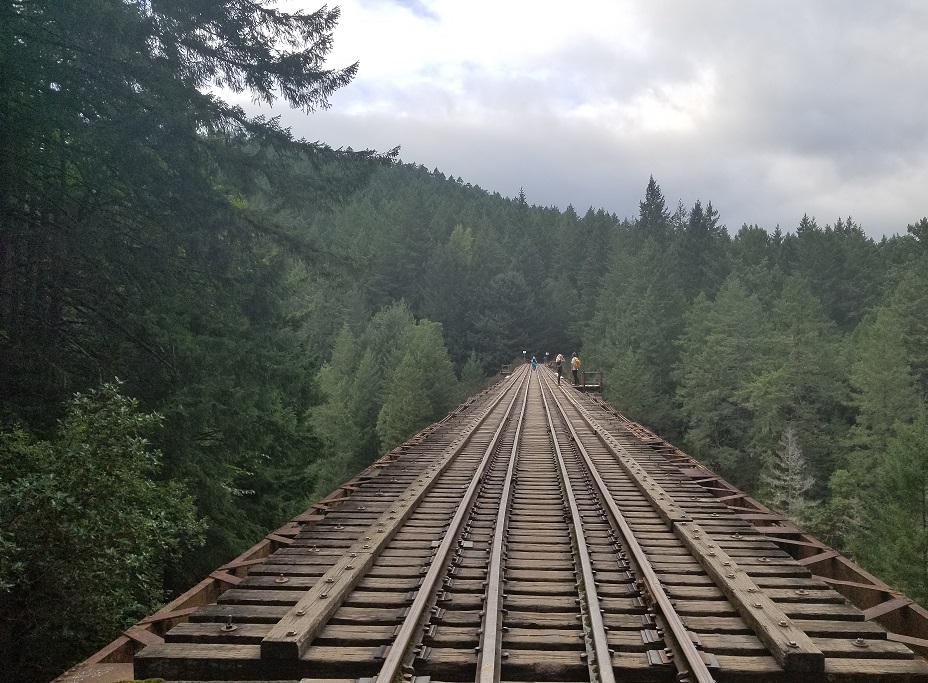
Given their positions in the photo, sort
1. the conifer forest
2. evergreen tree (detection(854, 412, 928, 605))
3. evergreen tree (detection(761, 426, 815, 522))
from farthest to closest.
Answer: evergreen tree (detection(761, 426, 815, 522))
evergreen tree (detection(854, 412, 928, 605))
the conifer forest

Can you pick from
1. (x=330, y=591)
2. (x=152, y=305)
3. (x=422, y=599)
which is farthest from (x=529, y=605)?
(x=152, y=305)

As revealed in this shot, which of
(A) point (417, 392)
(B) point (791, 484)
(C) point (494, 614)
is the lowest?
(B) point (791, 484)

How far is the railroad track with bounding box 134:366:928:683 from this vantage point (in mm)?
4480

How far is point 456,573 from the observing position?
6445mm

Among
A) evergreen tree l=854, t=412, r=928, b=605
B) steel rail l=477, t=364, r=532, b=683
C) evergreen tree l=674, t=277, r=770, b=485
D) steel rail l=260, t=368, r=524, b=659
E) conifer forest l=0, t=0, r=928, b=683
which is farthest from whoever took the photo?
evergreen tree l=674, t=277, r=770, b=485

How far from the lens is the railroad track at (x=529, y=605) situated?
4480 millimetres

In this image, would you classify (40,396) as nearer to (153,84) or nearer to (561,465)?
(153,84)

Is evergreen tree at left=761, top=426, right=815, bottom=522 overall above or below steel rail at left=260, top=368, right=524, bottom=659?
below

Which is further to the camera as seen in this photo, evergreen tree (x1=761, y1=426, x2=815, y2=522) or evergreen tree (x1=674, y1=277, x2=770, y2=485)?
evergreen tree (x1=674, y1=277, x2=770, y2=485)

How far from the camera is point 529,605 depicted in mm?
5605

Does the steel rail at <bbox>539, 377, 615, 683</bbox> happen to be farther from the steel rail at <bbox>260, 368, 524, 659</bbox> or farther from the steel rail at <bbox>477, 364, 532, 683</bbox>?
the steel rail at <bbox>260, 368, 524, 659</bbox>

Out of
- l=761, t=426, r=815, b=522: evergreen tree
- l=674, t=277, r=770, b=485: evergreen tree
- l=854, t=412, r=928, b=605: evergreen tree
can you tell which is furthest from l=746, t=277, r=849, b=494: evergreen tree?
l=854, t=412, r=928, b=605: evergreen tree

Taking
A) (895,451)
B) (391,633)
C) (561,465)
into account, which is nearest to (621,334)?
(895,451)

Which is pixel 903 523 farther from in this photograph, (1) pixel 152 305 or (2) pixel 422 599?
(1) pixel 152 305
